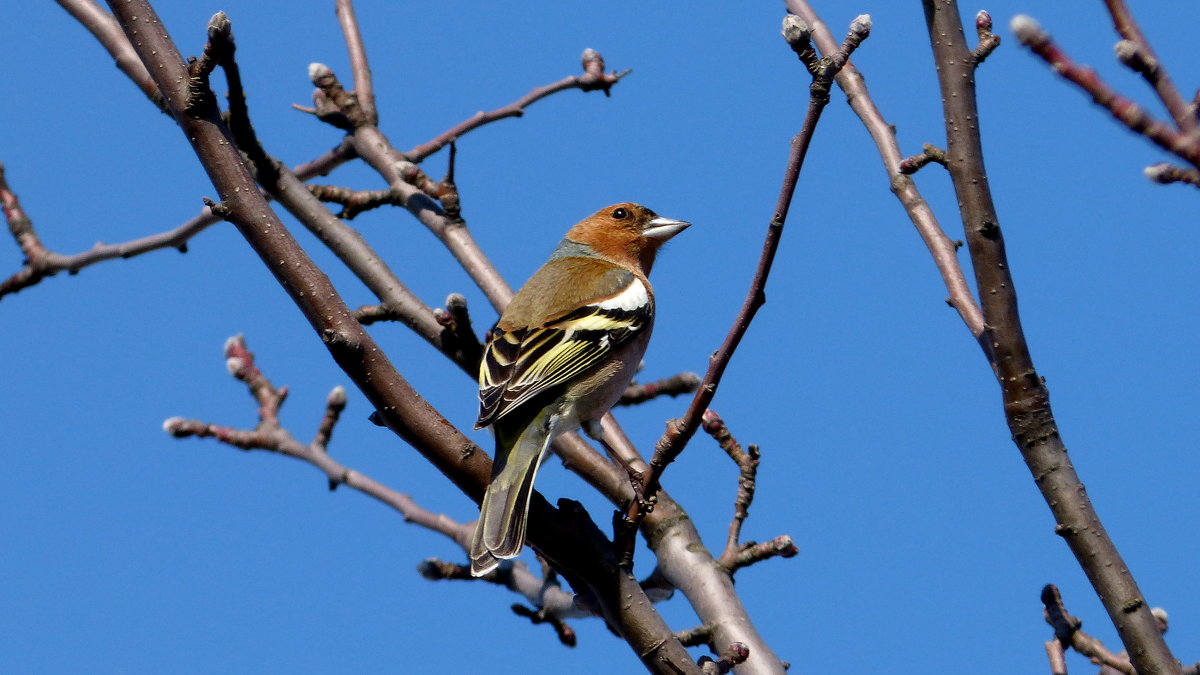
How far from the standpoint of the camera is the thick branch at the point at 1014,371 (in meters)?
3.61

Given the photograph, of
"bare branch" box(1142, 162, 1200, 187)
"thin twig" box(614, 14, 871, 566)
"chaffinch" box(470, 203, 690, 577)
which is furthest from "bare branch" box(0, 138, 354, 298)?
"bare branch" box(1142, 162, 1200, 187)

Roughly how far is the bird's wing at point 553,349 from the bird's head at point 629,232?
1123mm

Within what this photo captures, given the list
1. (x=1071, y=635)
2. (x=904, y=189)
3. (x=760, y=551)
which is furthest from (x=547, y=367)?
(x=1071, y=635)

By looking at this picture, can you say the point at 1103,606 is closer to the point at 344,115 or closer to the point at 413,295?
the point at 413,295

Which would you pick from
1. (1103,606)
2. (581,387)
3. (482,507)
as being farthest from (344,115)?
(1103,606)

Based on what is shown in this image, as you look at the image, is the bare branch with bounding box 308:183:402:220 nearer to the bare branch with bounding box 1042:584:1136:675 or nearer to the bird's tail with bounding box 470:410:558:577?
the bird's tail with bounding box 470:410:558:577

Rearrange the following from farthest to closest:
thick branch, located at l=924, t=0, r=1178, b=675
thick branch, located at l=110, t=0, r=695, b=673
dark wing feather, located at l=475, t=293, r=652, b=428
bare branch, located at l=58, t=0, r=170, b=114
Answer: bare branch, located at l=58, t=0, r=170, b=114 < dark wing feather, located at l=475, t=293, r=652, b=428 < thick branch, located at l=110, t=0, r=695, b=673 < thick branch, located at l=924, t=0, r=1178, b=675

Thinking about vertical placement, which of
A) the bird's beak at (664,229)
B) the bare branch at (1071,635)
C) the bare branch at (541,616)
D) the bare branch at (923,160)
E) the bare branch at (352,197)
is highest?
the bare branch at (352,197)

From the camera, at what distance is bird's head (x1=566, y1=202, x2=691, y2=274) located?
7.48 metres

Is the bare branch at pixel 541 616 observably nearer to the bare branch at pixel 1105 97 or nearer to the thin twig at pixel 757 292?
the thin twig at pixel 757 292

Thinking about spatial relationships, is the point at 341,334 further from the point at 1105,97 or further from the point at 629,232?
the point at 629,232

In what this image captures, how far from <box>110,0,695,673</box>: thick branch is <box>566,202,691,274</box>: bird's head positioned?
3620 millimetres

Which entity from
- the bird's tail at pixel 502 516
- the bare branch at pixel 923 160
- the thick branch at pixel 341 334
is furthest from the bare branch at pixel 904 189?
the bird's tail at pixel 502 516

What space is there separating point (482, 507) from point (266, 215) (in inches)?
47.8
